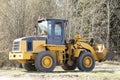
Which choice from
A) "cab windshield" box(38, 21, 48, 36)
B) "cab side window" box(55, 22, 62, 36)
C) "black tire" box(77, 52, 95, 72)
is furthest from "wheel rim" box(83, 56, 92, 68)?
"cab windshield" box(38, 21, 48, 36)

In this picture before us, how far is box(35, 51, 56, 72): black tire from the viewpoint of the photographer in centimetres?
1905

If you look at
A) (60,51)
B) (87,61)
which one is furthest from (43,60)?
(87,61)

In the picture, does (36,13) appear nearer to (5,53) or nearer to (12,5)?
(12,5)

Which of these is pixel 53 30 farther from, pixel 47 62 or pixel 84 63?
pixel 84 63

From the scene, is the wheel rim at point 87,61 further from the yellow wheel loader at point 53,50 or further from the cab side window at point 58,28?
the cab side window at point 58,28

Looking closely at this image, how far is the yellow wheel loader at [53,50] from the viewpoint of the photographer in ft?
63.3

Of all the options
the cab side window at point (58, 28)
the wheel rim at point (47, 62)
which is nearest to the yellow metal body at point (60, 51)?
the wheel rim at point (47, 62)

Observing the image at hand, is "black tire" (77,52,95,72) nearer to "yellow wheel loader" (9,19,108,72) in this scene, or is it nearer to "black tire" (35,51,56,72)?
"yellow wheel loader" (9,19,108,72)

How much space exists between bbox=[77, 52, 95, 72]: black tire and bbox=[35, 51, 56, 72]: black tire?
1726 millimetres

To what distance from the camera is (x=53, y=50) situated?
20188 mm

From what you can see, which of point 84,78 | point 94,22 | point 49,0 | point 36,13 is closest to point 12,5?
point 36,13

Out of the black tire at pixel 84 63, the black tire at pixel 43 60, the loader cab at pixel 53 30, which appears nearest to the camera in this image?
the black tire at pixel 43 60

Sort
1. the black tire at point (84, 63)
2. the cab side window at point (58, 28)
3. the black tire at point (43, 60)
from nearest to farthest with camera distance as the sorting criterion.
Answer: the black tire at point (43, 60) → the cab side window at point (58, 28) → the black tire at point (84, 63)

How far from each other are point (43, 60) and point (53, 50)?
3.67 feet
